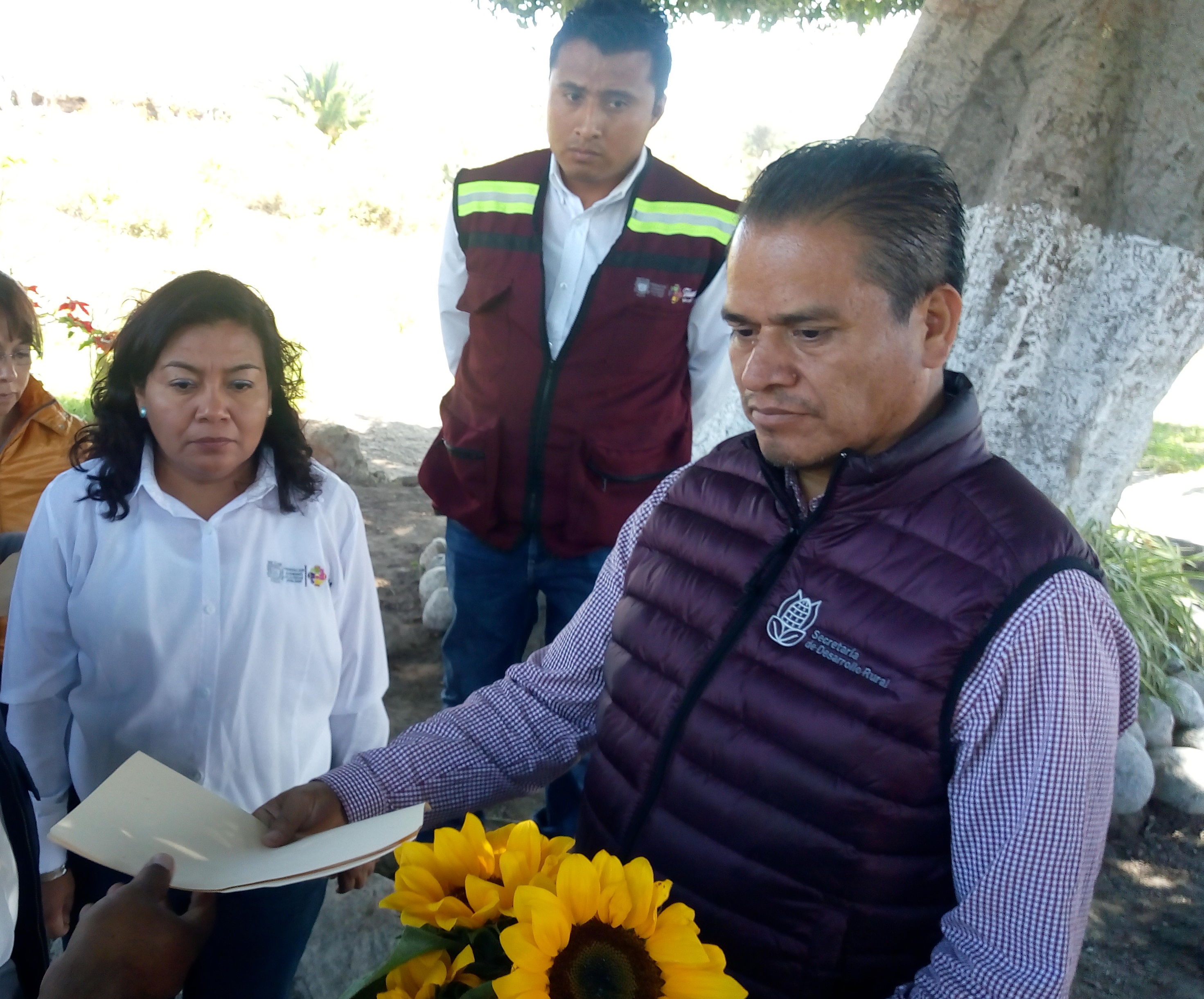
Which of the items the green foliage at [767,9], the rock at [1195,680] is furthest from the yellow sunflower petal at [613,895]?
the green foliage at [767,9]

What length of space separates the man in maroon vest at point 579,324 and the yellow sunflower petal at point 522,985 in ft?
6.85

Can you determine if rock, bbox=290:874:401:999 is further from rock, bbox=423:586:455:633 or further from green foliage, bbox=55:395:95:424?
green foliage, bbox=55:395:95:424

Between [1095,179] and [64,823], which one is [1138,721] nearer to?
[1095,179]

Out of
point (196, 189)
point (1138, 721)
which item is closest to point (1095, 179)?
point (1138, 721)

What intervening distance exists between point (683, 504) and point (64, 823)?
923 millimetres

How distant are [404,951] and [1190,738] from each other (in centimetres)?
441

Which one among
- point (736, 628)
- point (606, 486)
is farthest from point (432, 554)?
point (736, 628)

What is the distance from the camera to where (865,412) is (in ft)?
4.30

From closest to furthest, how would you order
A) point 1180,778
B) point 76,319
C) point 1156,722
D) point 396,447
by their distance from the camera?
point 1180,778
point 1156,722
point 76,319
point 396,447

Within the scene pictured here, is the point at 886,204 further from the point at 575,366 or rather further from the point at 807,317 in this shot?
the point at 575,366

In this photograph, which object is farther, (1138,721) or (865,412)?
(1138,721)

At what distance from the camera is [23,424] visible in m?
2.63

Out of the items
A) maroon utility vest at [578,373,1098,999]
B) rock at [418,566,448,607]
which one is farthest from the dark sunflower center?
rock at [418,566,448,607]

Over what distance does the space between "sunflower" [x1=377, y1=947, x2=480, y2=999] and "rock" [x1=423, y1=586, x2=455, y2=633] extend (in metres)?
3.80
